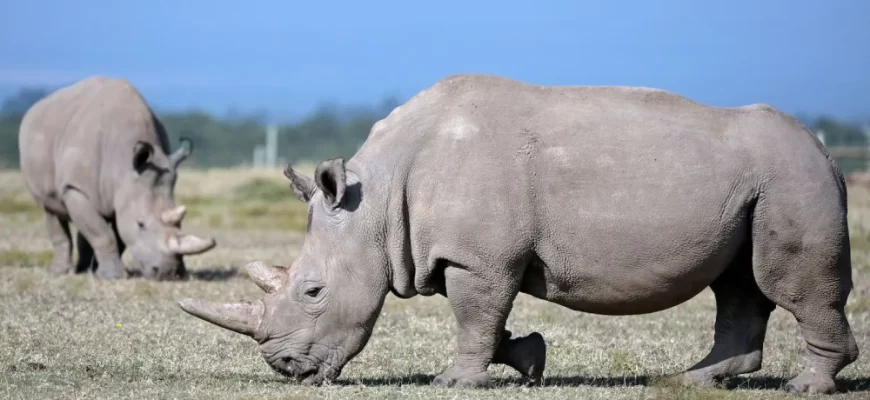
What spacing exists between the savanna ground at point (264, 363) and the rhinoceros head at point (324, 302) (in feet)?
0.67

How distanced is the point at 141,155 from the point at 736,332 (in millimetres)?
8581

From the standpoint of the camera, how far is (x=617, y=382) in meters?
8.20

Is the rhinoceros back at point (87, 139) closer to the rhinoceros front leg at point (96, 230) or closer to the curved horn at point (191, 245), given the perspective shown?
the rhinoceros front leg at point (96, 230)

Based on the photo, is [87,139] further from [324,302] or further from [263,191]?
[263,191]

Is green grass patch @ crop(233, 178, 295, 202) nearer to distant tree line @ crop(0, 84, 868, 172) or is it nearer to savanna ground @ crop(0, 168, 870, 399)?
savanna ground @ crop(0, 168, 870, 399)

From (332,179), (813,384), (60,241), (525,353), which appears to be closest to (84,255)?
(60,241)

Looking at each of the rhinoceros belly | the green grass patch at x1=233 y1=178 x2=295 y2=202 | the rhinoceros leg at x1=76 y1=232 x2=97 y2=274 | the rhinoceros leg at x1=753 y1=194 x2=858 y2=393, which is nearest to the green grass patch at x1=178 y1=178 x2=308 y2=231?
the green grass patch at x1=233 y1=178 x2=295 y2=202

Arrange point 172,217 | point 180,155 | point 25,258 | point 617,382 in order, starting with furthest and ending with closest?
point 25,258 < point 180,155 < point 172,217 < point 617,382

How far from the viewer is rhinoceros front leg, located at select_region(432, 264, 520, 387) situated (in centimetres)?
743

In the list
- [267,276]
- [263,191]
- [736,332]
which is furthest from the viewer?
[263,191]

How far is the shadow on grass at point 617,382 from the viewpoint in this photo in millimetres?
7922

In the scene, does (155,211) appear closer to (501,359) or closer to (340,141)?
(501,359)

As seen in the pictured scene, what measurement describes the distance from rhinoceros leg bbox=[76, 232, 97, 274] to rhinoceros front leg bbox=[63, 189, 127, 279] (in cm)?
69

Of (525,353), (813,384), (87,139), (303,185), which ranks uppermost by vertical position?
(303,185)
